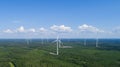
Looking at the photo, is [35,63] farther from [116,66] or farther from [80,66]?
[116,66]

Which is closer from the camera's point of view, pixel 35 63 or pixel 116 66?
pixel 116 66

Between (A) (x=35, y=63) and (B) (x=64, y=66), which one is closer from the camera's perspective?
(B) (x=64, y=66)

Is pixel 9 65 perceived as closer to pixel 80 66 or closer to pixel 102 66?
pixel 80 66

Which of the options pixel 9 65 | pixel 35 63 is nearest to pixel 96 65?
pixel 35 63

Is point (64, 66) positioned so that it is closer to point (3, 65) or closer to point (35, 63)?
point (35, 63)

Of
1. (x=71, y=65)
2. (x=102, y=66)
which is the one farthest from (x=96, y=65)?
(x=71, y=65)

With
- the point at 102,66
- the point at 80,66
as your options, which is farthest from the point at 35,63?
the point at 102,66
